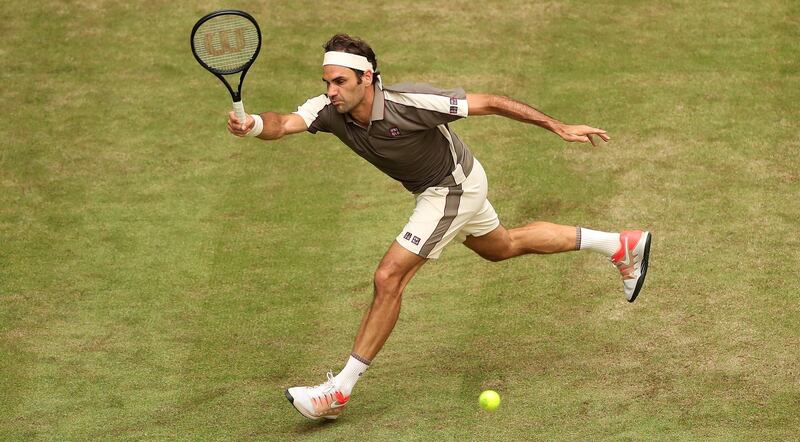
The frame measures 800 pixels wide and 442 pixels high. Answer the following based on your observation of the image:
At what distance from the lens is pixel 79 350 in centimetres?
943

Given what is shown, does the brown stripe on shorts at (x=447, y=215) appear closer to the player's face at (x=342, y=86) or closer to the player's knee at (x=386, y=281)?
the player's knee at (x=386, y=281)

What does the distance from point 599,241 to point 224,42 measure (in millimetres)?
3072

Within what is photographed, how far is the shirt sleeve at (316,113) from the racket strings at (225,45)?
20.6 inches

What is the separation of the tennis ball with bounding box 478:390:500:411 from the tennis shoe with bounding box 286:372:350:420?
0.91 m

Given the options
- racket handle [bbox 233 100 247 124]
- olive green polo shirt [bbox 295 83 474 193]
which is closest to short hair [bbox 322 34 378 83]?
olive green polo shirt [bbox 295 83 474 193]

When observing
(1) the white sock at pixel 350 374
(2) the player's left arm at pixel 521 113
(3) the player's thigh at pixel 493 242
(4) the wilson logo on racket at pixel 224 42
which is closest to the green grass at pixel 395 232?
(1) the white sock at pixel 350 374

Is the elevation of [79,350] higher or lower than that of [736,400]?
lower

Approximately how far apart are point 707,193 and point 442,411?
157 inches

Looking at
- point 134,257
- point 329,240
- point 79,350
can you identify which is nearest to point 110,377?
point 79,350

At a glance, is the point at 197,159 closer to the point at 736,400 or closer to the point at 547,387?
the point at 547,387

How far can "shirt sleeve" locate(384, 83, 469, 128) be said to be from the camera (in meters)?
8.25

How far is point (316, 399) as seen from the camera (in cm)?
824

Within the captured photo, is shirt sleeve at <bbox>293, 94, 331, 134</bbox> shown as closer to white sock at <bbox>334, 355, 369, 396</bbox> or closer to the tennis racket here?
the tennis racket

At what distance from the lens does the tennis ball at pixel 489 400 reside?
8211 millimetres
